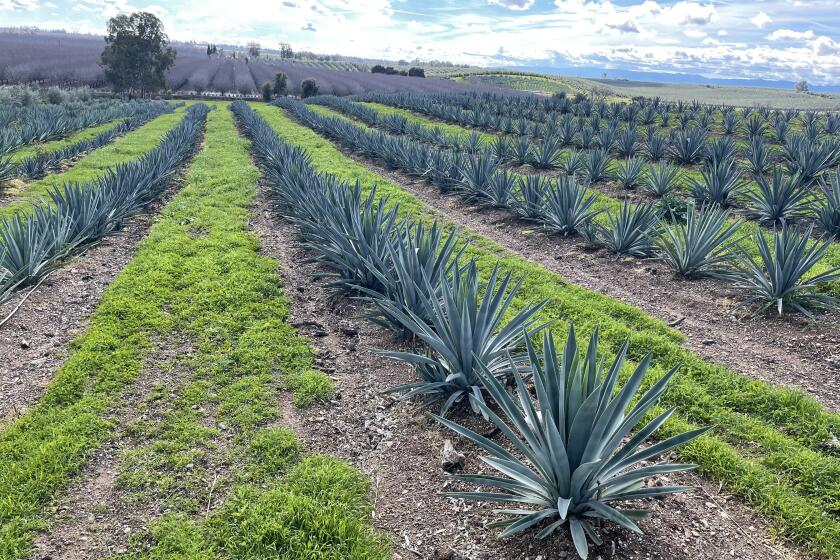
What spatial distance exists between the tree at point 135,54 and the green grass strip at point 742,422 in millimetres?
55846

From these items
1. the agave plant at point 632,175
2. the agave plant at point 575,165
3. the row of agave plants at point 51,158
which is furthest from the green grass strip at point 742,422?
the row of agave plants at point 51,158

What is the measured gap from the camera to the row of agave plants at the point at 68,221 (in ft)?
18.1

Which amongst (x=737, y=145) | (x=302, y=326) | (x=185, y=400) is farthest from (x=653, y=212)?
(x=737, y=145)

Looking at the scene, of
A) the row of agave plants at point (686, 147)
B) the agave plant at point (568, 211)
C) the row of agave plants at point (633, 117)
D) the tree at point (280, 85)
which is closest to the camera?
the agave plant at point (568, 211)

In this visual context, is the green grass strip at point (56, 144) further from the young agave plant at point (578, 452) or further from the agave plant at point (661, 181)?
the young agave plant at point (578, 452)

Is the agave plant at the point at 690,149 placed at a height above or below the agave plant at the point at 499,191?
above

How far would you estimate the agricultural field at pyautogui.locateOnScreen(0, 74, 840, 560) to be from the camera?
2.65 metres

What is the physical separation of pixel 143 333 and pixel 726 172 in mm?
9629

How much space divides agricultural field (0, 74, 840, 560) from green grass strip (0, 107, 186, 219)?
2.66ft

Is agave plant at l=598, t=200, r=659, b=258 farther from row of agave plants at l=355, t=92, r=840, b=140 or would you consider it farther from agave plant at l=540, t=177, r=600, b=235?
row of agave plants at l=355, t=92, r=840, b=140

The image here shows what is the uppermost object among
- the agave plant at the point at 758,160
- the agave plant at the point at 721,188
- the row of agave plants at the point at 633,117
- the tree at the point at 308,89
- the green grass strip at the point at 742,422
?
the tree at the point at 308,89

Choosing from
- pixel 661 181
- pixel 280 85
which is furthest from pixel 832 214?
pixel 280 85

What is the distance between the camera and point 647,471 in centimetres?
245

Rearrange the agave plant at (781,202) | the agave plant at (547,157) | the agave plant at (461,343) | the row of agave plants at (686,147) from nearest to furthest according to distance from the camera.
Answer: the agave plant at (461,343) → the agave plant at (781,202) → the row of agave plants at (686,147) → the agave plant at (547,157)
